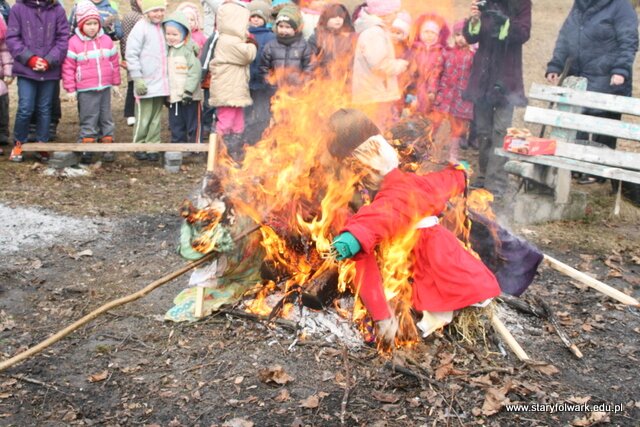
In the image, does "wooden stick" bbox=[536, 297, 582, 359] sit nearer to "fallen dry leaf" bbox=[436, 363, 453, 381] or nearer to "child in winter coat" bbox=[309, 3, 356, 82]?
"fallen dry leaf" bbox=[436, 363, 453, 381]

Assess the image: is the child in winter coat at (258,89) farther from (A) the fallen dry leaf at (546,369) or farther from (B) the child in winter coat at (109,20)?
(A) the fallen dry leaf at (546,369)

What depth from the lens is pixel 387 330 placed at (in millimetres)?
4668

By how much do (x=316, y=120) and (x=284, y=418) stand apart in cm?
245

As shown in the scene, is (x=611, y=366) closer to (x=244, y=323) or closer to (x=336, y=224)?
(x=336, y=224)

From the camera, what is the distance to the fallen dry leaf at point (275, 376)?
440 centimetres

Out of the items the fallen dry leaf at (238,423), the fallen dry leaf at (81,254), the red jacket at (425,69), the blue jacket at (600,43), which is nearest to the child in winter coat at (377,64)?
the red jacket at (425,69)

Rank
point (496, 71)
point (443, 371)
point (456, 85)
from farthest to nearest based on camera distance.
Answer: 1. point (456, 85)
2. point (496, 71)
3. point (443, 371)

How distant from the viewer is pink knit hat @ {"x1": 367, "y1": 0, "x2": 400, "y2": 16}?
898cm

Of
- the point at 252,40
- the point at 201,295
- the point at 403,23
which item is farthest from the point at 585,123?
the point at 201,295

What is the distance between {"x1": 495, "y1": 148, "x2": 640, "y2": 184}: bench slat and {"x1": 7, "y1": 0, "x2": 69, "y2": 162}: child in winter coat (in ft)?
19.8

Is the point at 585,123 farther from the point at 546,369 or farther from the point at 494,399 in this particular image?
the point at 494,399

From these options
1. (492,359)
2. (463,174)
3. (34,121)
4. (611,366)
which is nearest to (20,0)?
(34,121)

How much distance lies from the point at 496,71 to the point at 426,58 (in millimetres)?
1156

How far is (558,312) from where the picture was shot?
5.73m
